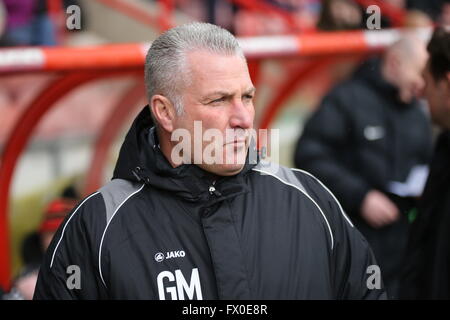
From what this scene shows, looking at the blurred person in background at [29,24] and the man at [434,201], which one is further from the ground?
the blurred person in background at [29,24]

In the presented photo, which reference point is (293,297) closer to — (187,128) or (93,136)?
(187,128)

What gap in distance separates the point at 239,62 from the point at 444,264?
3.31 feet

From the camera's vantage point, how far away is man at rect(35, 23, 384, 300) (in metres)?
1.98

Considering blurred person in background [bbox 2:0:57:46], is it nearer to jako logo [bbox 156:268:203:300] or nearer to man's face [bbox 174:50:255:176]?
man's face [bbox 174:50:255:176]

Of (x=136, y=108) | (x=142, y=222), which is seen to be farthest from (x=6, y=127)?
(x=142, y=222)

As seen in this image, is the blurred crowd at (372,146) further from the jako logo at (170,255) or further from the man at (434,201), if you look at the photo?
the jako logo at (170,255)

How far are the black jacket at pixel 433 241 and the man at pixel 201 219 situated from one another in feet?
1.81

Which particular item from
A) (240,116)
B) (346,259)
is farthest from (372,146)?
(240,116)

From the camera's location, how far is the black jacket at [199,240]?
1.97 m

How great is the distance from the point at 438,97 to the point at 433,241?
1.47ft

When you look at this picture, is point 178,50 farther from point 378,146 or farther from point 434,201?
point 378,146

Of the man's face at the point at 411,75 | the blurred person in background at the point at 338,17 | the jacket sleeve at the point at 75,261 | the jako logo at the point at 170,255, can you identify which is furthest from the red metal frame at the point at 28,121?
the blurred person in background at the point at 338,17

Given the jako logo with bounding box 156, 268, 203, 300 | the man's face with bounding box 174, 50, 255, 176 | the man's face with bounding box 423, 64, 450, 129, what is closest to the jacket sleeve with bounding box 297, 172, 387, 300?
the man's face with bounding box 174, 50, 255, 176

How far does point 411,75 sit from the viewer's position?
402 cm
